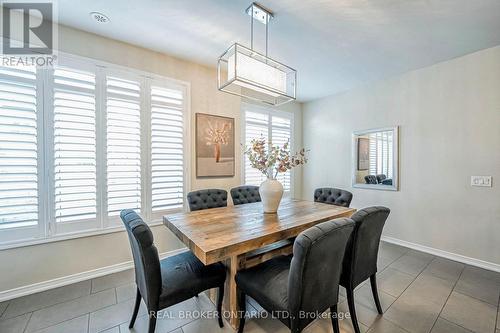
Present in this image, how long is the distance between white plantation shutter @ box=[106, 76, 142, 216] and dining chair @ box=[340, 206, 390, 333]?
247 cm

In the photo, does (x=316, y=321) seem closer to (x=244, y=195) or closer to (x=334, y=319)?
(x=334, y=319)

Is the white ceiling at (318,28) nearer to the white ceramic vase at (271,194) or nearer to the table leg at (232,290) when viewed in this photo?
the white ceramic vase at (271,194)

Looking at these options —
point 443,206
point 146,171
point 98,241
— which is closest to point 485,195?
point 443,206

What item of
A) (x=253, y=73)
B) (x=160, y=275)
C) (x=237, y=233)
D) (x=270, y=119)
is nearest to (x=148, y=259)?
(x=160, y=275)

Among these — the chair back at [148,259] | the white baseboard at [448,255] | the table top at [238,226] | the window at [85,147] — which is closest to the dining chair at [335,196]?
the table top at [238,226]

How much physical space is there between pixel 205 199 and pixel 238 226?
1130mm

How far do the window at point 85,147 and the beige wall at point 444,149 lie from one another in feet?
10.9

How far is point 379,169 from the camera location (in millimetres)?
3781

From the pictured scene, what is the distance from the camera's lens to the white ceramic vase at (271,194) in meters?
2.33

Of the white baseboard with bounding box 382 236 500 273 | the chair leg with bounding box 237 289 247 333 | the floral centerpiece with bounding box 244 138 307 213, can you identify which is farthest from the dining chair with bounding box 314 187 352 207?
the chair leg with bounding box 237 289 247 333

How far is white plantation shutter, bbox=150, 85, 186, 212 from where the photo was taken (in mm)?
2910

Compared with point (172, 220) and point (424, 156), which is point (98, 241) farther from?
point (424, 156)

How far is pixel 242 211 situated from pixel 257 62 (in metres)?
1.55

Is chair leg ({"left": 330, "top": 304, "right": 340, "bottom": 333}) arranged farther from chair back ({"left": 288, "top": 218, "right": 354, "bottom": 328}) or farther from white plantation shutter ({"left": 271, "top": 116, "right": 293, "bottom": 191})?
white plantation shutter ({"left": 271, "top": 116, "right": 293, "bottom": 191})
